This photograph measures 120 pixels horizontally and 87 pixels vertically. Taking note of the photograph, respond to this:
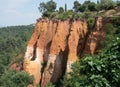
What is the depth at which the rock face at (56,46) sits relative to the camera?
4453 centimetres

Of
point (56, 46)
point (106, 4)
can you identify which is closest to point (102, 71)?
point (56, 46)

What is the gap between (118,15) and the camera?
41.4 meters

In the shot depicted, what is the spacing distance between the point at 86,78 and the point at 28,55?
43040 mm

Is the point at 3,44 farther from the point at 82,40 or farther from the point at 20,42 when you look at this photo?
the point at 82,40

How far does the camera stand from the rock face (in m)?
44.5

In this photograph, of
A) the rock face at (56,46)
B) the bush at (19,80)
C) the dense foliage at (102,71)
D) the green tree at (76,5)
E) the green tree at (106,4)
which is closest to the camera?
the dense foliage at (102,71)

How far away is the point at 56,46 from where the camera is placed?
48438 millimetres

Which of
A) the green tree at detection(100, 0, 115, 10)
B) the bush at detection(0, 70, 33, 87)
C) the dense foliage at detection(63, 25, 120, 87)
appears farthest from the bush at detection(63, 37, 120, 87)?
the bush at detection(0, 70, 33, 87)

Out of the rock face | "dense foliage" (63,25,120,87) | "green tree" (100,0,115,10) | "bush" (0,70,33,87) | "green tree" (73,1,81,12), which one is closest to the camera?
"dense foliage" (63,25,120,87)

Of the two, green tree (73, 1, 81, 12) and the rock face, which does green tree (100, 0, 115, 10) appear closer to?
the rock face

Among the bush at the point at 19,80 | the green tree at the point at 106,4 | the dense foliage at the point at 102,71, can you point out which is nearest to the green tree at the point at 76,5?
the green tree at the point at 106,4

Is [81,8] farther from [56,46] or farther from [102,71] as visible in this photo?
[102,71]

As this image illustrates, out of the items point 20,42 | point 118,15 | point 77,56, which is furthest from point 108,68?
point 20,42

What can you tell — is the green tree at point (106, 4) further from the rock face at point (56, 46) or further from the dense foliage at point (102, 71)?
the dense foliage at point (102, 71)
